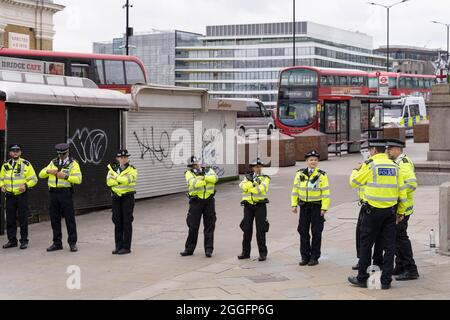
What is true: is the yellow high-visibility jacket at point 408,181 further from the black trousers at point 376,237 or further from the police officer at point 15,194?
the police officer at point 15,194

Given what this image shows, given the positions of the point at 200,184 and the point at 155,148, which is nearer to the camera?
the point at 200,184

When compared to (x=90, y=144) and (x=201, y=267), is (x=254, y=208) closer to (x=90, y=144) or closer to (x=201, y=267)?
(x=201, y=267)

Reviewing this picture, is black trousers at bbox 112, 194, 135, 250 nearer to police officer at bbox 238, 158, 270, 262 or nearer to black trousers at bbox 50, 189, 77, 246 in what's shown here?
black trousers at bbox 50, 189, 77, 246

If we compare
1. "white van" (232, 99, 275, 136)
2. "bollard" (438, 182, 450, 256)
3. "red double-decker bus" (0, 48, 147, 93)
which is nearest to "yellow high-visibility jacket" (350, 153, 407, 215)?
"bollard" (438, 182, 450, 256)

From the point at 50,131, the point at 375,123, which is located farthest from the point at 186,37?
the point at 50,131

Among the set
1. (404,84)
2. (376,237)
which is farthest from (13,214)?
(404,84)

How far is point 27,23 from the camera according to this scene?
1892 inches

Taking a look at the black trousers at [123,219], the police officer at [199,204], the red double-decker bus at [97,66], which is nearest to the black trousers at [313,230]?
the police officer at [199,204]

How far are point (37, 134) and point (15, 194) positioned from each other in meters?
2.79

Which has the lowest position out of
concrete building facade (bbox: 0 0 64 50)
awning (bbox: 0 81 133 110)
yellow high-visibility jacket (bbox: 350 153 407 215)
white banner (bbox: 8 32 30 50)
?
yellow high-visibility jacket (bbox: 350 153 407 215)

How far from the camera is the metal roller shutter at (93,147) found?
15172mm

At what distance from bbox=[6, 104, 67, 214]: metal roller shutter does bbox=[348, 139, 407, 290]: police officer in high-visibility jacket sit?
25.1 feet

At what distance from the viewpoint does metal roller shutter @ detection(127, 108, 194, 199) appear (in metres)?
17.2

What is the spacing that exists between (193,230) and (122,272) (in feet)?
5.07
